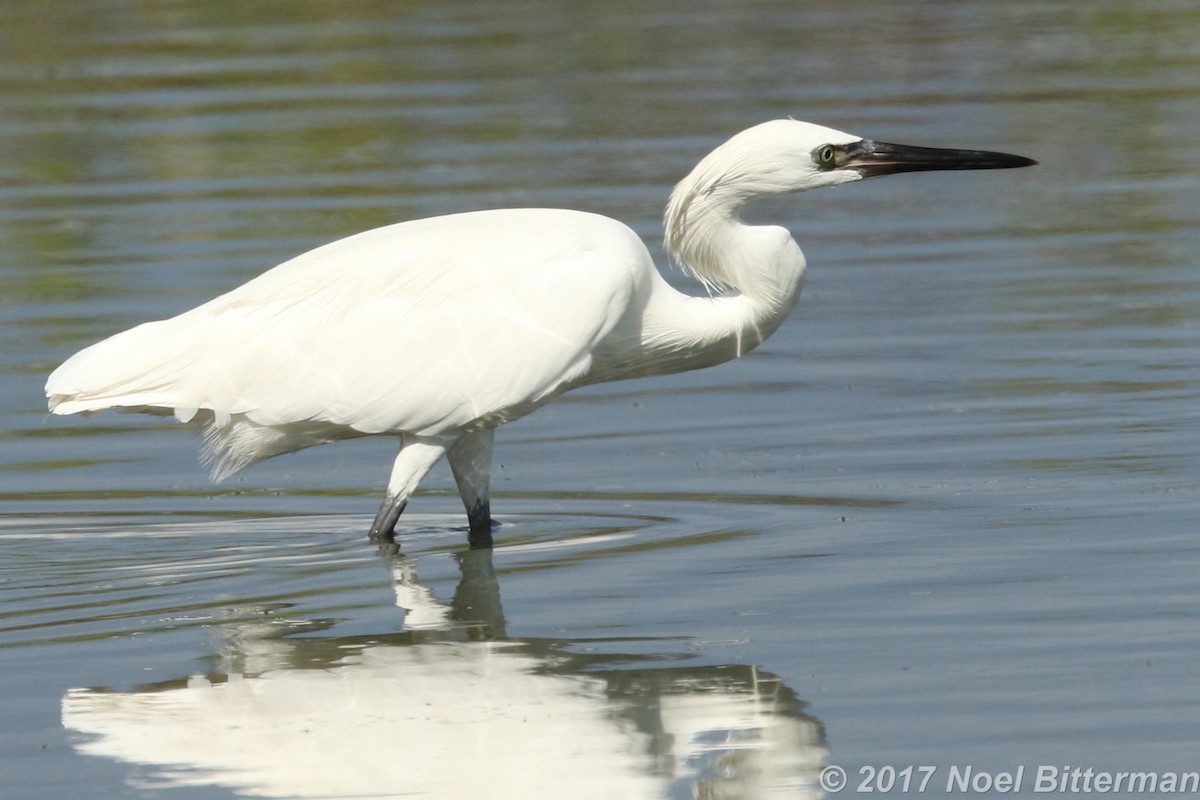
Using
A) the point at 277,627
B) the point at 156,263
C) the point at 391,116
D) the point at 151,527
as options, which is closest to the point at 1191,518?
the point at 277,627

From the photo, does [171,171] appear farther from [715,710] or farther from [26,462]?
[715,710]

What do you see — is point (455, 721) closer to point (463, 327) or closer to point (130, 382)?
point (463, 327)

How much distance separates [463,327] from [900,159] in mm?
1768

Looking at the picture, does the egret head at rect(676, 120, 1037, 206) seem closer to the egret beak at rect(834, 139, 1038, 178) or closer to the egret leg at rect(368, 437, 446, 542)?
the egret beak at rect(834, 139, 1038, 178)

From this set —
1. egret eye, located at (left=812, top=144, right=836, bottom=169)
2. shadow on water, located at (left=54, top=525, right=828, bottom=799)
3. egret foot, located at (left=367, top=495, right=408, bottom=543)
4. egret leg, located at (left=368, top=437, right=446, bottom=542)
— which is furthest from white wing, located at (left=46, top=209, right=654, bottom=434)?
shadow on water, located at (left=54, top=525, right=828, bottom=799)

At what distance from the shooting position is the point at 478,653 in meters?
6.58

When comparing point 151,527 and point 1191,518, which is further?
point 151,527

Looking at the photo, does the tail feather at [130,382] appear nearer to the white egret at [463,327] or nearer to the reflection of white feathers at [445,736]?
the white egret at [463,327]

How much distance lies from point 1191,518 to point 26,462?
4.70 m

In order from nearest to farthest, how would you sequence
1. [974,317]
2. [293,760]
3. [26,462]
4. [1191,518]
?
[293,760] → [1191,518] → [26,462] → [974,317]

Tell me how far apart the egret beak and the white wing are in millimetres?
861

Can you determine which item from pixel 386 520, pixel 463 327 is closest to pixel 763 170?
pixel 463 327

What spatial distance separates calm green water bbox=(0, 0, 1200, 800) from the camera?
5723 millimetres

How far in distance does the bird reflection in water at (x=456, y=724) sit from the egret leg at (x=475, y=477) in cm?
109
